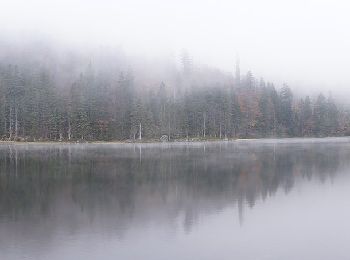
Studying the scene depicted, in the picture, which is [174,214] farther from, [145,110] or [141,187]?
[145,110]

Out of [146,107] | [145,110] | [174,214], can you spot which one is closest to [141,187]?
[174,214]

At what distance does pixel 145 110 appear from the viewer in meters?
114

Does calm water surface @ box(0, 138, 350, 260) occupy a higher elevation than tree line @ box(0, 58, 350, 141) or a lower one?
lower

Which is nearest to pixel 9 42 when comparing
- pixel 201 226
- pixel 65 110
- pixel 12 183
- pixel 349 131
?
A: pixel 65 110

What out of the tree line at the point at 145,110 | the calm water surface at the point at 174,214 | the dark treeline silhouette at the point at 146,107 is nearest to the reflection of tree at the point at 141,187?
the calm water surface at the point at 174,214

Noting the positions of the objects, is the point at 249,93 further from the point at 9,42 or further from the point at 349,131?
the point at 9,42

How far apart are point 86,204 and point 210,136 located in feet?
336

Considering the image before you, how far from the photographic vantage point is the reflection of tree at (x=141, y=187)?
22.8 m

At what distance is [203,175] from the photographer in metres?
37.3

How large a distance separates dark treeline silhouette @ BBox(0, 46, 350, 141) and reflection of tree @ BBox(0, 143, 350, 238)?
199 ft

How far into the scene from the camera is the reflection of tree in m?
22.8

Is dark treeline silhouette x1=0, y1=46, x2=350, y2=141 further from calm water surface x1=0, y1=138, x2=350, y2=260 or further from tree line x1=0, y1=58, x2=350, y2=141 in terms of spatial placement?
calm water surface x1=0, y1=138, x2=350, y2=260

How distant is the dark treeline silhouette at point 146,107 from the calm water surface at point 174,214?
2726 inches

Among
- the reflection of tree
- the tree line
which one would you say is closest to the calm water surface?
the reflection of tree
